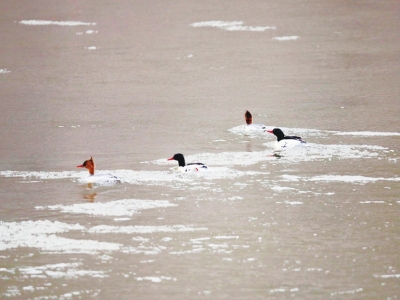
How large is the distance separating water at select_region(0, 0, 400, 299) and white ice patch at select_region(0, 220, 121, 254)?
0.02m

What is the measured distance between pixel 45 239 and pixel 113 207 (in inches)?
47.4

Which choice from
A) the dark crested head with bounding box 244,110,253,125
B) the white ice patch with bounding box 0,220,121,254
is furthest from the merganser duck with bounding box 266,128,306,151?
the white ice patch with bounding box 0,220,121,254

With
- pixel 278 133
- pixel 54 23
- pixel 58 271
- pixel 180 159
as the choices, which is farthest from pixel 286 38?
pixel 58 271

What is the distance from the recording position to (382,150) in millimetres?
12156

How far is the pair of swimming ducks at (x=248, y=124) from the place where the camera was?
10711 mm

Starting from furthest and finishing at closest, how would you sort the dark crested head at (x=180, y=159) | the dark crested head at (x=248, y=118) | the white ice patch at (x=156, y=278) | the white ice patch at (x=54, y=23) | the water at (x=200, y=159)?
1. the white ice patch at (x=54, y=23)
2. the dark crested head at (x=248, y=118)
3. the dark crested head at (x=180, y=159)
4. the water at (x=200, y=159)
5. the white ice patch at (x=156, y=278)

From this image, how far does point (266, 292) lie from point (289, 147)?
16.9ft

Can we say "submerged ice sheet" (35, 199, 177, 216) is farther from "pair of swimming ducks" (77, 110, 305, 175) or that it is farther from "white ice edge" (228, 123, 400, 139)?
"white ice edge" (228, 123, 400, 139)

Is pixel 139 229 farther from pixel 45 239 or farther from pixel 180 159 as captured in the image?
pixel 180 159

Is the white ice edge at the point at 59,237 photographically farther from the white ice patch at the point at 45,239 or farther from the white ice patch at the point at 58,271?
the white ice patch at the point at 58,271

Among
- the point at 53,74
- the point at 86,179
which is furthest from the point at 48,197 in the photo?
the point at 53,74

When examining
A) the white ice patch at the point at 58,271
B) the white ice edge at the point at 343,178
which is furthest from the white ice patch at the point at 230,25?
the white ice patch at the point at 58,271

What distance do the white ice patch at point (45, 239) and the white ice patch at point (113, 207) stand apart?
46cm

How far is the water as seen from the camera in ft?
25.2
